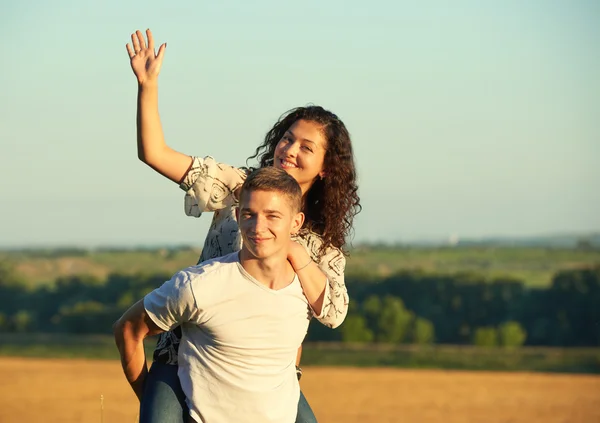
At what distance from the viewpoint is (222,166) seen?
12.4 ft

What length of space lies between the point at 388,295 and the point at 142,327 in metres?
25.7

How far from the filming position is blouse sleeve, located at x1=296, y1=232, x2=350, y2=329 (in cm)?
358

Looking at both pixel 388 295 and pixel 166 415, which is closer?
pixel 166 415

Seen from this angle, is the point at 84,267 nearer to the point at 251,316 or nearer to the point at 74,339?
the point at 74,339

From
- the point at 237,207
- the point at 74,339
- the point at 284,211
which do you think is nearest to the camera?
the point at 284,211

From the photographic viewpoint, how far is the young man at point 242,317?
10.9 feet

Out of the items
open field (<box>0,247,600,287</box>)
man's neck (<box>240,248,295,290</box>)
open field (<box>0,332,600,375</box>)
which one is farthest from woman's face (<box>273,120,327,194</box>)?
open field (<box>0,332,600,375</box>)

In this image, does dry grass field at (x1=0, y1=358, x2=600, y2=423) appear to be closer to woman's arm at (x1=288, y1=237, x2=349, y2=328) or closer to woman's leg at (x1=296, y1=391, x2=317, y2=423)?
woman's leg at (x1=296, y1=391, x2=317, y2=423)

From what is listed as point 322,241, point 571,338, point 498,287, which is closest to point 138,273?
point 498,287

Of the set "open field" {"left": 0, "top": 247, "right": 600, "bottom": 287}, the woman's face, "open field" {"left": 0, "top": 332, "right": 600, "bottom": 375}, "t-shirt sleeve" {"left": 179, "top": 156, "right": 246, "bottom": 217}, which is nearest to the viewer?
"t-shirt sleeve" {"left": 179, "top": 156, "right": 246, "bottom": 217}

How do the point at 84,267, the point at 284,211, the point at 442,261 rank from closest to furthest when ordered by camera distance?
the point at 284,211, the point at 84,267, the point at 442,261

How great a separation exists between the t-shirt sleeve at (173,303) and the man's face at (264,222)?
240 mm

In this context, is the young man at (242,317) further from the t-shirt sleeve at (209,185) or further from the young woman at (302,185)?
the t-shirt sleeve at (209,185)

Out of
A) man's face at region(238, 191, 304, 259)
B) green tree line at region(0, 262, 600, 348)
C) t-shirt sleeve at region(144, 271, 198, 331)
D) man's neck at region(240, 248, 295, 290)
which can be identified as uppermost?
man's face at region(238, 191, 304, 259)
